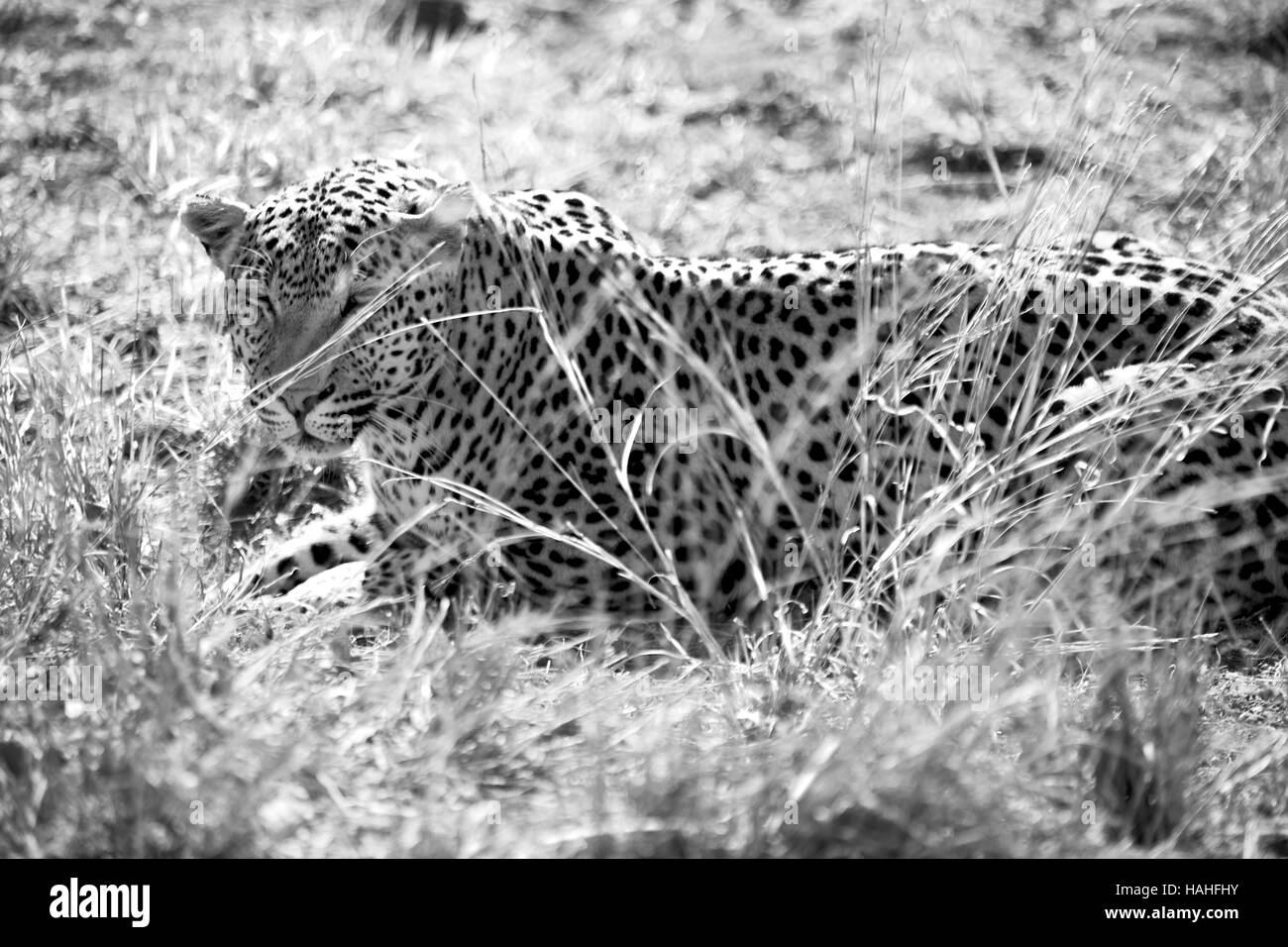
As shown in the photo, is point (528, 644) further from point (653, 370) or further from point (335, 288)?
point (335, 288)

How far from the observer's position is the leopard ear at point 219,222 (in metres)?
5.79

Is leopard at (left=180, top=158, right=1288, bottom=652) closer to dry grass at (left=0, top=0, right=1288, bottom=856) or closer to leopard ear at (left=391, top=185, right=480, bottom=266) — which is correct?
leopard ear at (left=391, top=185, right=480, bottom=266)

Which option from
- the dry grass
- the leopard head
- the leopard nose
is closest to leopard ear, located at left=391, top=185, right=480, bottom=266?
the leopard head

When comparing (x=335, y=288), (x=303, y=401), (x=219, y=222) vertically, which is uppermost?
(x=219, y=222)

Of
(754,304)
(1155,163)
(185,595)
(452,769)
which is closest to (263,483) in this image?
(185,595)

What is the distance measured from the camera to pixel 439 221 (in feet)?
18.2

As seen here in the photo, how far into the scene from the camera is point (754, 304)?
19.5 ft

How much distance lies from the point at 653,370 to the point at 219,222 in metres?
Answer: 1.77

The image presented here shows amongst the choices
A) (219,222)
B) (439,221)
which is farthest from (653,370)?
(219,222)

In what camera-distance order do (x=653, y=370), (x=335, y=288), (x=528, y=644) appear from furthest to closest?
(x=528, y=644) → (x=335, y=288) → (x=653, y=370)

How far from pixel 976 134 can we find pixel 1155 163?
1056 mm

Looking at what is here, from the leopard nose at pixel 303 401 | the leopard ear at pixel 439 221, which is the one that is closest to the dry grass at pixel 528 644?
the leopard nose at pixel 303 401

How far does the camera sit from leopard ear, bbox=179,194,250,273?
5785mm
